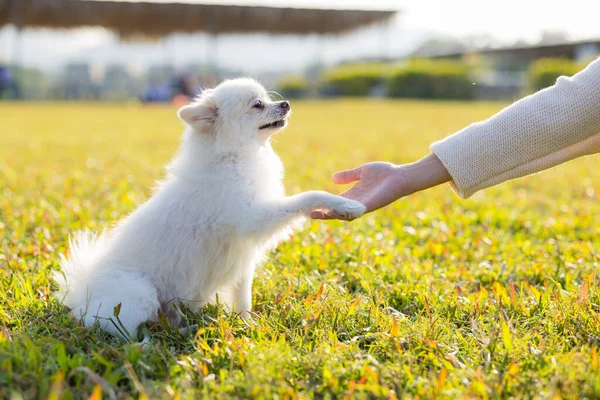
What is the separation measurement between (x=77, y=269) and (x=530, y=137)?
194cm

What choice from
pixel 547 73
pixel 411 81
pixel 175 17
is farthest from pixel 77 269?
pixel 175 17

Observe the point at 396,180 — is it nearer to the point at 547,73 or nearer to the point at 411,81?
the point at 547,73

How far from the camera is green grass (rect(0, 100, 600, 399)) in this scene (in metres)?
1.85

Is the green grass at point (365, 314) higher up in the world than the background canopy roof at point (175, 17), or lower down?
lower down

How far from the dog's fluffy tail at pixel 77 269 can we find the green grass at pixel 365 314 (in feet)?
0.22

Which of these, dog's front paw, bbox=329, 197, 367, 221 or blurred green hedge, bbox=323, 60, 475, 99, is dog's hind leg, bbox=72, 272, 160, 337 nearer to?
dog's front paw, bbox=329, 197, 367, 221

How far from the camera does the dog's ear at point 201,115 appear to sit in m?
2.59

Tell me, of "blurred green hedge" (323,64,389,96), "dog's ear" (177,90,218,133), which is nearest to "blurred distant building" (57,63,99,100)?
"blurred green hedge" (323,64,389,96)

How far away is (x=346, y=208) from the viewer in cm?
228

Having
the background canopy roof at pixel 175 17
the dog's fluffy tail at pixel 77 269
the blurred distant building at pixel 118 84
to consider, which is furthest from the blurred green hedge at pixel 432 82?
the dog's fluffy tail at pixel 77 269

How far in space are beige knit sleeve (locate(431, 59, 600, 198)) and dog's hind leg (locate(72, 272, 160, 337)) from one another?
1295 mm

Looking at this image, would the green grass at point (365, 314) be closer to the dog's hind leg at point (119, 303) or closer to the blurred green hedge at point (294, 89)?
the dog's hind leg at point (119, 303)

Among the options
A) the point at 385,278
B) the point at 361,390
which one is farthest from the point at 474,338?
the point at 385,278

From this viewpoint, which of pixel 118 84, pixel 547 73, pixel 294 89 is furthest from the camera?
pixel 118 84
